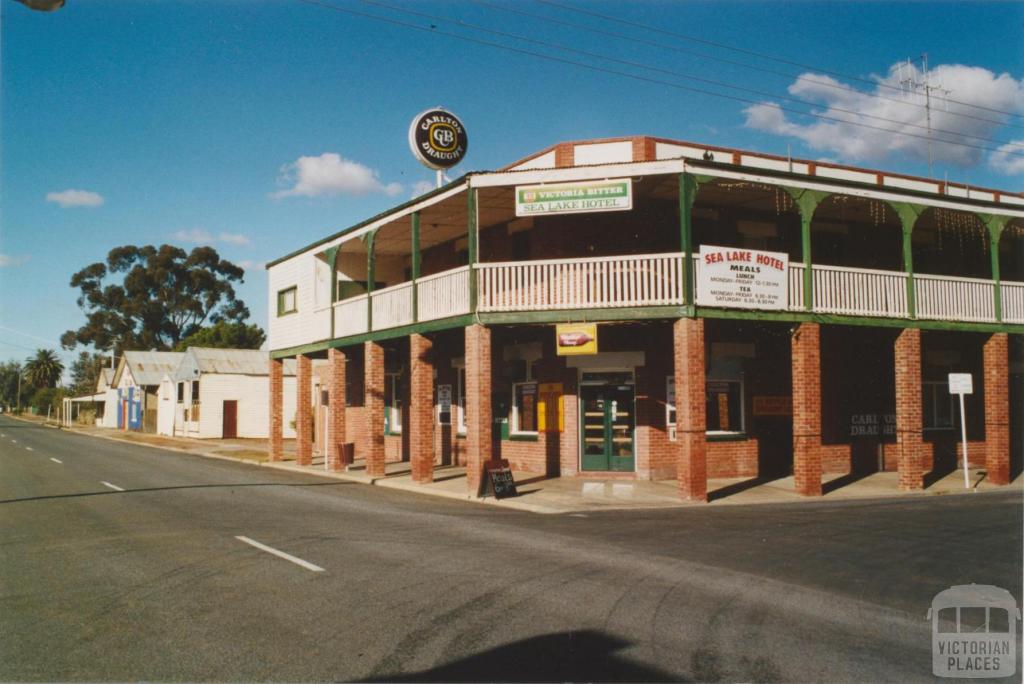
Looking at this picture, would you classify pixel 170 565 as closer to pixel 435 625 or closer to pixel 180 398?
pixel 435 625

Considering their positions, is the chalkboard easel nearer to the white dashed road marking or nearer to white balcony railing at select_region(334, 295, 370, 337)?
the white dashed road marking

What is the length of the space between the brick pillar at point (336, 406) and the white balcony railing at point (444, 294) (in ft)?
17.0

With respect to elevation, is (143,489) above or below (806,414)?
below

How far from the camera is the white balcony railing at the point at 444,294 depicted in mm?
18391

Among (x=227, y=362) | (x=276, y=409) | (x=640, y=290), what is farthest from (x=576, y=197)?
(x=227, y=362)

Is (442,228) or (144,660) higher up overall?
(442,228)

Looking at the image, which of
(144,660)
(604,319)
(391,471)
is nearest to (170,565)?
(144,660)

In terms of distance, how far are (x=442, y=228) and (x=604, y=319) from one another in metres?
7.67

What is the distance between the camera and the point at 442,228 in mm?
23141

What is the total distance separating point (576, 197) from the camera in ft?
56.3

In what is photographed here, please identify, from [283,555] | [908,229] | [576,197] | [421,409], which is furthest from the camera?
[421,409]

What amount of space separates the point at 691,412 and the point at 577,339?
2.70 meters

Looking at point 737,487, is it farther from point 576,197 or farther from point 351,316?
point 351,316

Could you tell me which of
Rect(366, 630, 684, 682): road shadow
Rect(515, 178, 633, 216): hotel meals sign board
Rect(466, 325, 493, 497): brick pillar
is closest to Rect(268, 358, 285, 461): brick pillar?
Rect(466, 325, 493, 497): brick pillar
